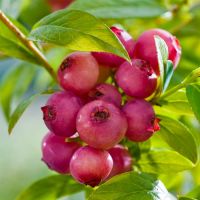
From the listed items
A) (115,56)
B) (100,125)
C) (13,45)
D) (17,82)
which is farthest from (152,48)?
(17,82)

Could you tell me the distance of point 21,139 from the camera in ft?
18.8

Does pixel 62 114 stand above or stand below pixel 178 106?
above

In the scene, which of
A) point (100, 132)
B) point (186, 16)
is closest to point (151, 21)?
point (186, 16)

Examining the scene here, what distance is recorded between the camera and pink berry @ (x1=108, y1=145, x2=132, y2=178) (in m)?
0.95

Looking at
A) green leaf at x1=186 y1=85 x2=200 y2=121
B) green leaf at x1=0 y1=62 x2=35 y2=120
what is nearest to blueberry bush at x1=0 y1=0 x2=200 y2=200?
green leaf at x1=186 y1=85 x2=200 y2=121

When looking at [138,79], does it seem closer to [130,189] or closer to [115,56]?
[115,56]

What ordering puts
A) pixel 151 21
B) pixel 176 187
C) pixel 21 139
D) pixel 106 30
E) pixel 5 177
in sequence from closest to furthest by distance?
pixel 106 30
pixel 176 187
pixel 151 21
pixel 5 177
pixel 21 139

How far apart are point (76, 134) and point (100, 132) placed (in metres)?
0.10

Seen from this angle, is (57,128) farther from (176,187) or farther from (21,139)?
(21,139)

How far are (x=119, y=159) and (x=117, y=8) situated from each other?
323 mm

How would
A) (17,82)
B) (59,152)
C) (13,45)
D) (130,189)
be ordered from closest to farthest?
(130,189) < (59,152) < (13,45) < (17,82)

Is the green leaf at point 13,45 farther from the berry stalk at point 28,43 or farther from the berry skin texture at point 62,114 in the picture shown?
the berry skin texture at point 62,114

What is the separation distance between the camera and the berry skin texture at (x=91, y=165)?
0.87 meters

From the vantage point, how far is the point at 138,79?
91 centimetres
